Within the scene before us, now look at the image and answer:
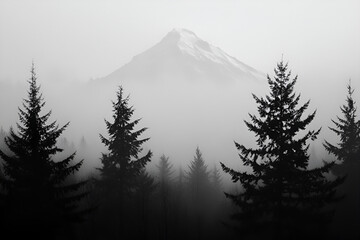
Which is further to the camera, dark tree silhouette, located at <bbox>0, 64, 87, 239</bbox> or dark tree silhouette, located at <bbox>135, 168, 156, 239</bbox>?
dark tree silhouette, located at <bbox>135, 168, 156, 239</bbox>

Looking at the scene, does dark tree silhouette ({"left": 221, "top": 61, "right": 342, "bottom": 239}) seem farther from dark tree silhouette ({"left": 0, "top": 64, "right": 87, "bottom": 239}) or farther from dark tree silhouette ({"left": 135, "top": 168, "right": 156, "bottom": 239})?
dark tree silhouette ({"left": 0, "top": 64, "right": 87, "bottom": 239})

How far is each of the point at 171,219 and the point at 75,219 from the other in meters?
24.4

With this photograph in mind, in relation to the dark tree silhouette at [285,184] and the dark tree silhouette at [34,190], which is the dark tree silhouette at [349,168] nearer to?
the dark tree silhouette at [285,184]

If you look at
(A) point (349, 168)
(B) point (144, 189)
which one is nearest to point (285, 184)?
(A) point (349, 168)

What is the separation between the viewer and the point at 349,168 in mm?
24797

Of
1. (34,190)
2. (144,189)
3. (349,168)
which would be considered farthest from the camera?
(144,189)

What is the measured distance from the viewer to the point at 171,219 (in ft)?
133

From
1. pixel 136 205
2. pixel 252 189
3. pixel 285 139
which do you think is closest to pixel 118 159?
pixel 252 189

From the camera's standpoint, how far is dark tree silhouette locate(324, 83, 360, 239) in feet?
81.3

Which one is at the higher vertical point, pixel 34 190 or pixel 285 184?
pixel 34 190

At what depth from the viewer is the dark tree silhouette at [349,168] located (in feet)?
81.3

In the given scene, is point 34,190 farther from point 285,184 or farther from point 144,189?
point 285,184

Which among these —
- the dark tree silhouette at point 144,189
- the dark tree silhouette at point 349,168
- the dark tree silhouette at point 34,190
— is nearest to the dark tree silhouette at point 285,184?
the dark tree silhouette at point 144,189

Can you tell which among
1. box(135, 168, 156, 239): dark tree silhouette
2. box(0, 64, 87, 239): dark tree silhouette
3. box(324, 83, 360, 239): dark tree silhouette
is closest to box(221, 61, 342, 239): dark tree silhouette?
box(135, 168, 156, 239): dark tree silhouette
